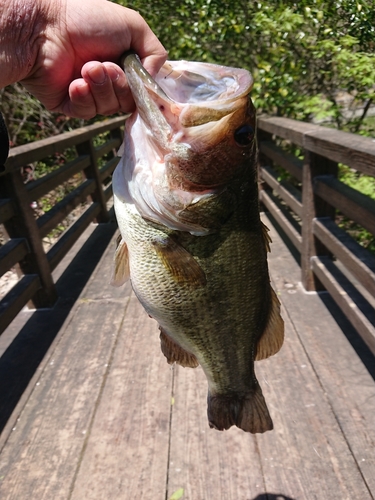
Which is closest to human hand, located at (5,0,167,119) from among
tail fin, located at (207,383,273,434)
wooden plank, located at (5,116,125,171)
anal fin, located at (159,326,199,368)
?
anal fin, located at (159,326,199,368)

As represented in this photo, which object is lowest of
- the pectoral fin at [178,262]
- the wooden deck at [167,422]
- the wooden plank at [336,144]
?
the wooden deck at [167,422]

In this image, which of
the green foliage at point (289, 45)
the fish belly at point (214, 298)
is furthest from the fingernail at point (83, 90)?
the green foliage at point (289, 45)

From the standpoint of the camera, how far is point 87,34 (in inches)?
49.9

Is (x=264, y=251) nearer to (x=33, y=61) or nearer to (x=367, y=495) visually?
(x=33, y=61)

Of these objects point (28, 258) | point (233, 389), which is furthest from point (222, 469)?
point (28, 258)

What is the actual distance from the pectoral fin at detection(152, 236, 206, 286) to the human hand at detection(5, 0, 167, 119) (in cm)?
41

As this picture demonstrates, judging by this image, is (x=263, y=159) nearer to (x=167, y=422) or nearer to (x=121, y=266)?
(x=167, y=422)

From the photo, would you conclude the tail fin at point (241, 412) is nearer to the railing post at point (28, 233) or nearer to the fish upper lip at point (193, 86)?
the fish upper lip at point (193, 86)

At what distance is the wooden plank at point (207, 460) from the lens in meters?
1.95

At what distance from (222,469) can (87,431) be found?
0.69 metres

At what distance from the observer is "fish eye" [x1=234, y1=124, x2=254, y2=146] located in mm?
1172

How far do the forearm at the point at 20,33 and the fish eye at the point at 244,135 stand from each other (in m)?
0.61

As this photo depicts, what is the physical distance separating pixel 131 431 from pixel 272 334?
3.78ft

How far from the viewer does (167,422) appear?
230 centimetres
